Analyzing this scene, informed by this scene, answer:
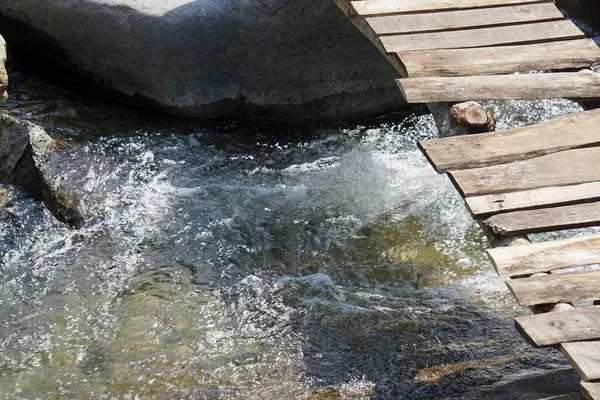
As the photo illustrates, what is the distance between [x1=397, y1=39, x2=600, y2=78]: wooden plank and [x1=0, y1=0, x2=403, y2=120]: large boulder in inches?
68.2

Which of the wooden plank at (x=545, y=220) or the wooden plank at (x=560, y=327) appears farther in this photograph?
the wooden plank at (x=545, y=220)

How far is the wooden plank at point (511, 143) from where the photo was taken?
13.1 feet

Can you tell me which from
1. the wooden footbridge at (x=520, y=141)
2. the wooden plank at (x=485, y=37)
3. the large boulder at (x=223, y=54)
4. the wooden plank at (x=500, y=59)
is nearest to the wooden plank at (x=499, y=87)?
the wooden footbridge at (x=520, y=141)

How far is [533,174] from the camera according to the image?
3955mm

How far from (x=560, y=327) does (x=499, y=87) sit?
1787 millimetres

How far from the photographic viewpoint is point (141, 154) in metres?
6.00

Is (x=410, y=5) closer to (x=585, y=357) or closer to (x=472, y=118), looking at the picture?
(x=472, y=118)

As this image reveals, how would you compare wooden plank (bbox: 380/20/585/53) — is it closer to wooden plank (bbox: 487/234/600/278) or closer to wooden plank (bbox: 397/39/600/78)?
wooden plank (bbox: 397/39/600/78)

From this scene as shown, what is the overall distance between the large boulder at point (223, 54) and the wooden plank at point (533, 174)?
2716 millimetres

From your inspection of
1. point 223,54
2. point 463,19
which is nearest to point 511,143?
point 463,19

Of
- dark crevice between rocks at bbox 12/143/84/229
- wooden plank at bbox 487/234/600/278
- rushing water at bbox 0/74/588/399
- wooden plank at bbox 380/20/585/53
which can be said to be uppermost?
wooden plank at bbox 380/20/585/53

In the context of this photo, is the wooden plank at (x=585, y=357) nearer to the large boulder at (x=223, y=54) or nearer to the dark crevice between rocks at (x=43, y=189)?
the dark crevice between rocks at (x=43, y=189)

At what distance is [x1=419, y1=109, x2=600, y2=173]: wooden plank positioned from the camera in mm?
3980

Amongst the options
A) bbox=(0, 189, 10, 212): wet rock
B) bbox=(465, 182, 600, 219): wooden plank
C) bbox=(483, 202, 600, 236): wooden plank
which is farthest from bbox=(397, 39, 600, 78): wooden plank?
bbox=(0, 189, 10, 212): wet rock
